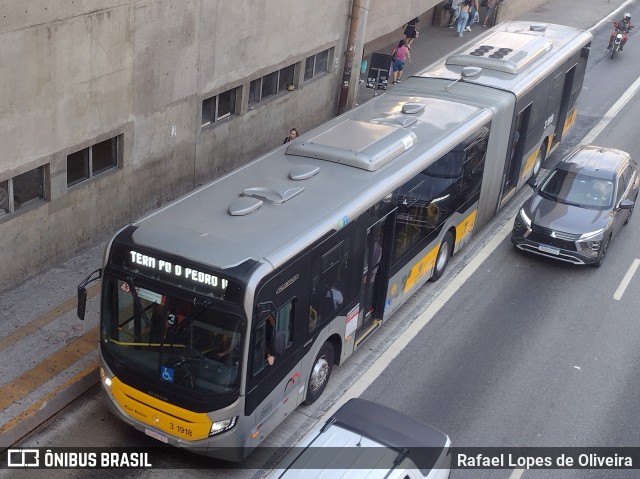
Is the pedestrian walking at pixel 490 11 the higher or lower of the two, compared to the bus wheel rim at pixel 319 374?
higher

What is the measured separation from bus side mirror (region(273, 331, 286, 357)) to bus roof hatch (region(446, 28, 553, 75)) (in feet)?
33.0

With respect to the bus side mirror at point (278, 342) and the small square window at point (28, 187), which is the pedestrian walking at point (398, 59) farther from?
the bus side mirror at point (278, 342)

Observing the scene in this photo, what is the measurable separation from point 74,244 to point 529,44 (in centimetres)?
1097

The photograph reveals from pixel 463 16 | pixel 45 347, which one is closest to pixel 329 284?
pixel 45 347

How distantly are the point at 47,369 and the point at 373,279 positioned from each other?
4909mm

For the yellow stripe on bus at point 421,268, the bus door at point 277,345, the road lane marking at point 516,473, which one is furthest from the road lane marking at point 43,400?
the road lane marking at point 516,473

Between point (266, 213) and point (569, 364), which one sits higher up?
point (266, 213)

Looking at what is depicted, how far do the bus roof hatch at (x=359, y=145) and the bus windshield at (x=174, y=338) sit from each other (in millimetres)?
4020

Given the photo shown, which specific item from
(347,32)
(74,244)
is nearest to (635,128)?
(347,32)

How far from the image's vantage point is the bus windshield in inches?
403

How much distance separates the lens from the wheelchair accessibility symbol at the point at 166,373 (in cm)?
1056

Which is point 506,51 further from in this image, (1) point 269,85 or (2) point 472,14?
(2) point 472,14

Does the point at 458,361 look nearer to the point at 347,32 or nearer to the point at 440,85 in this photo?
the point at 440,85

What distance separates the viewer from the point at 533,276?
56.6 feet
